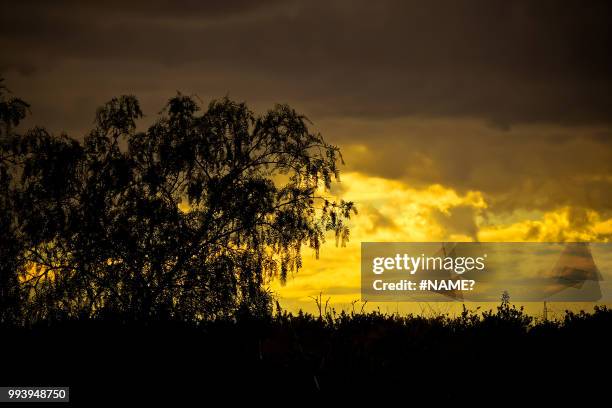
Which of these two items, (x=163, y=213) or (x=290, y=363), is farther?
(x=163, y=213)

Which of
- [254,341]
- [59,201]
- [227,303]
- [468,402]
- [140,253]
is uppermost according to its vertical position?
[59,201]

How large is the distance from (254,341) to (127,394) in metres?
1.87

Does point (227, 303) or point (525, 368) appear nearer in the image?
point (525, 368)

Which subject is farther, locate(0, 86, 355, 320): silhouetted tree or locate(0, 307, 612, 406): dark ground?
locate(0, 86, 355, 320): silhouetted tree

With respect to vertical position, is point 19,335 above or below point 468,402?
above

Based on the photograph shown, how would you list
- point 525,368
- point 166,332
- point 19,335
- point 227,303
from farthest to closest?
point 227,303, point 19,335, point 166,332, point 525,368

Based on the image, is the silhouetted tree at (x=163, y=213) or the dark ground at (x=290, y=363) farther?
the silhouetted tree at (x=163, y=213)

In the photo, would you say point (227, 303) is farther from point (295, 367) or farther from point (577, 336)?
point (295, 367)

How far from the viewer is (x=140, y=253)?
23.8m

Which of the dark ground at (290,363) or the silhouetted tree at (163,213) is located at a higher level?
the silhouetted tree at (163,213)

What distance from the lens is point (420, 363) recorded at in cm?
851

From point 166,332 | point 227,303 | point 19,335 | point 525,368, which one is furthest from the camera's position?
point 227,303

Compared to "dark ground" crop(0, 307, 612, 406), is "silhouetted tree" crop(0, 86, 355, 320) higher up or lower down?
higher up

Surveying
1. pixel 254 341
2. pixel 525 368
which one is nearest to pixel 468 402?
pixel 525 368
